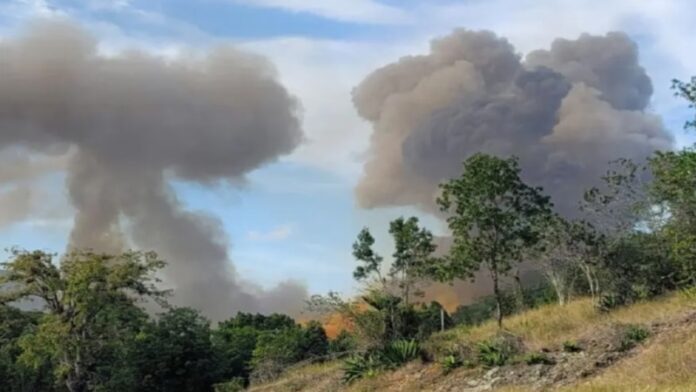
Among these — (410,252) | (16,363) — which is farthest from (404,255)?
(16,363)

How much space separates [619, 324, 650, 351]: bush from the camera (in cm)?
2222

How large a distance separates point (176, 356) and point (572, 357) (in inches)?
1462

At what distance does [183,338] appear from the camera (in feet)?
182

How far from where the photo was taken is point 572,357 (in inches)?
889

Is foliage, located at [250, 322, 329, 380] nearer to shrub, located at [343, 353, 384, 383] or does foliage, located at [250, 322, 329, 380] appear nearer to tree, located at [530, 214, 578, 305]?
shrub, located at [343, 353, 384, 383]

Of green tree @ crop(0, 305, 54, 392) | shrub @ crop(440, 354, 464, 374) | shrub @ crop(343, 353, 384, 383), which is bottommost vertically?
shrub @ crop(440, 354, 464, 374)

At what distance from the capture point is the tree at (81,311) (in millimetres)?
46750

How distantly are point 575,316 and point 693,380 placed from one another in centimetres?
1543

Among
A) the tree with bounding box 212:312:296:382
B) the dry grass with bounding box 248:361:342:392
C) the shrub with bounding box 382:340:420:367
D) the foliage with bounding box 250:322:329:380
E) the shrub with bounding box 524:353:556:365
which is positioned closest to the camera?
the shrub with bounding box 524:353:556:365

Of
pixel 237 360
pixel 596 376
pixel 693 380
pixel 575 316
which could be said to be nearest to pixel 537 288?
pixel 237 360

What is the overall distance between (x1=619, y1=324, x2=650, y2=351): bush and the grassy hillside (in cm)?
13

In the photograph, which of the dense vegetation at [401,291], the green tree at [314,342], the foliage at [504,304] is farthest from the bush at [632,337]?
the green tree at [314,342]

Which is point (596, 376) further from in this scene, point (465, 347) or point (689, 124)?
point (689, 124)

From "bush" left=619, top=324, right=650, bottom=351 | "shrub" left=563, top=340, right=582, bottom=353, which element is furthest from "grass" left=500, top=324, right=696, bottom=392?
"shrub" left=563, top=340, right=582, bottom=353
